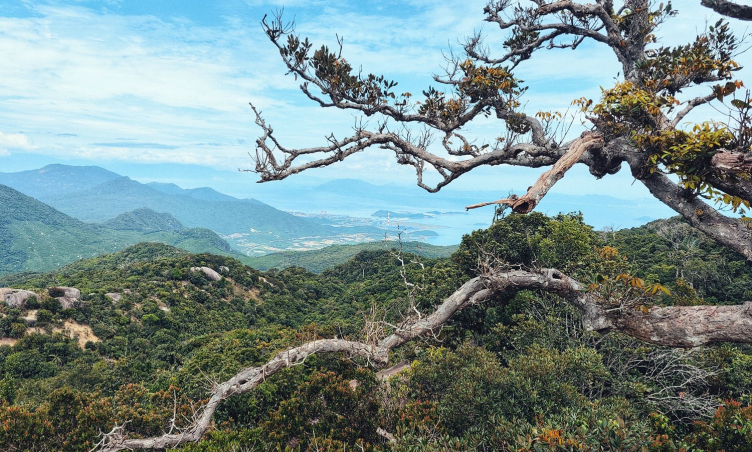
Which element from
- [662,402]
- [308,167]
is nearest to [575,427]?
[662,402]

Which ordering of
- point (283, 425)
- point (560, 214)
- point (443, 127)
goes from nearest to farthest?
point (443, 127), point (283, 425), point (560, 214)

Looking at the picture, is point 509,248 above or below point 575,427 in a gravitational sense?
above

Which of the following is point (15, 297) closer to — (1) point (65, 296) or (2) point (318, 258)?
(1) point (65, 296)

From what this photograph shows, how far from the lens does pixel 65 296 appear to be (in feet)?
98.4

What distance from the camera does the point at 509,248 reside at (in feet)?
48.5

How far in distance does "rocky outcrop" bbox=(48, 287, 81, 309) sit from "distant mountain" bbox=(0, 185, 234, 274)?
4171 inches

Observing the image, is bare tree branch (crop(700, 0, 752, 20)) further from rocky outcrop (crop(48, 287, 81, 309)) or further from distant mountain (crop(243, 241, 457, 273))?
distant mountain (crop(243, 241, 457, 273))

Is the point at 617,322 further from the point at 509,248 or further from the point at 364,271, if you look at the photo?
the point at 364,271

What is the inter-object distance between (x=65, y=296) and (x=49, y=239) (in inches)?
5649

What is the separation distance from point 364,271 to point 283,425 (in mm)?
47850

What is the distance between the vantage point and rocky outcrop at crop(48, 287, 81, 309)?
2944 cm

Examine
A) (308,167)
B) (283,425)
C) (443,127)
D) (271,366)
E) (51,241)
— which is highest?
(443,127)

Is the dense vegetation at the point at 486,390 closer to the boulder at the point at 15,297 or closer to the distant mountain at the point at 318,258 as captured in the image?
the boulder at the point at 15,297

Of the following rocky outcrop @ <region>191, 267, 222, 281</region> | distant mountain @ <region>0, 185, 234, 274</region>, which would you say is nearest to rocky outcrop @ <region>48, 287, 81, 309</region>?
rocky outcrop @ <region>191, 267, 222, 281</region>
